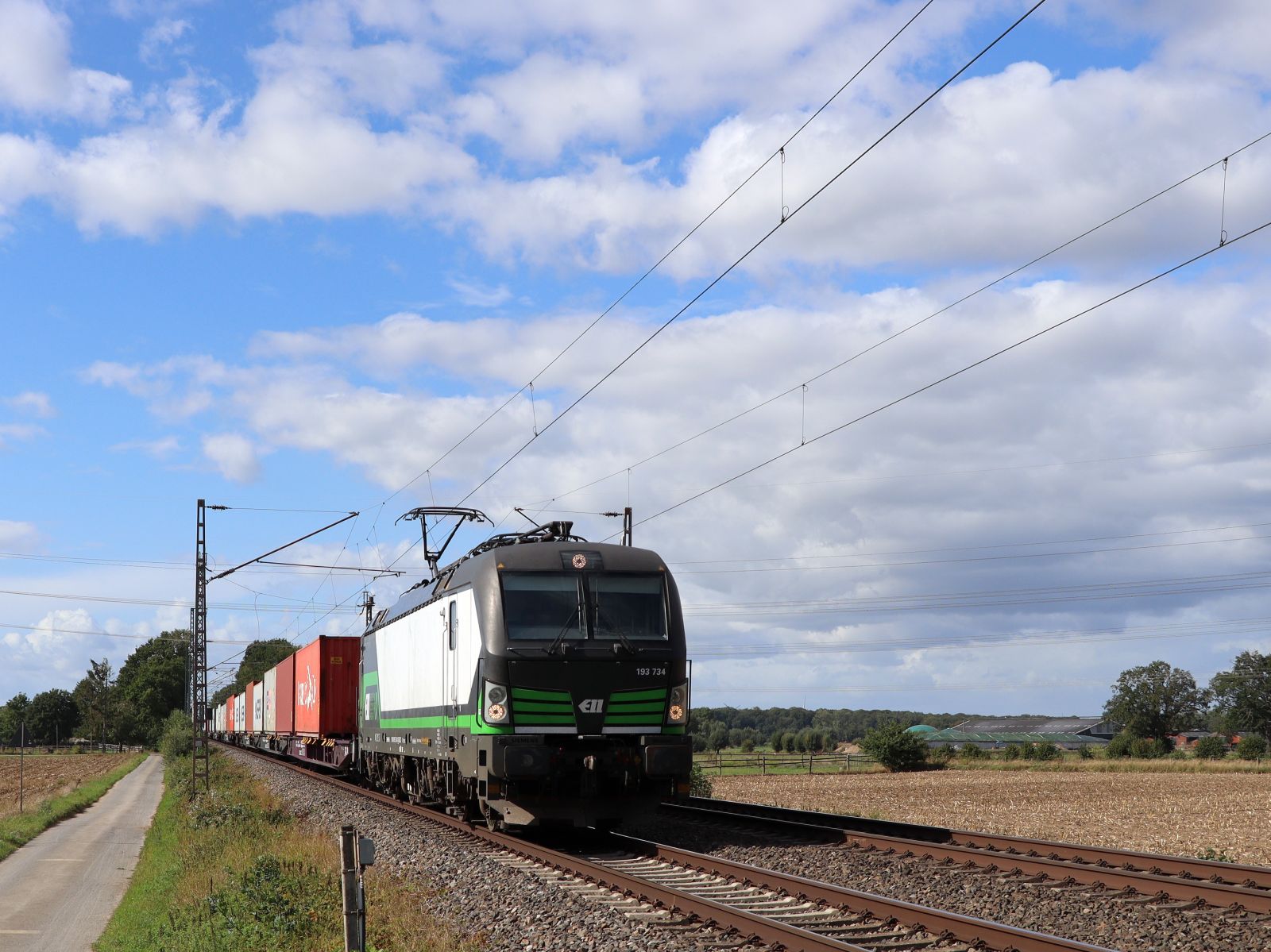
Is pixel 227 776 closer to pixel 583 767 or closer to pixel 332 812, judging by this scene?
pixel 332 812

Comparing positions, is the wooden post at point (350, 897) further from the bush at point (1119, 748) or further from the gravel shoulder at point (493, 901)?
the bush at point (1119, 748)

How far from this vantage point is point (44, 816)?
35.9m

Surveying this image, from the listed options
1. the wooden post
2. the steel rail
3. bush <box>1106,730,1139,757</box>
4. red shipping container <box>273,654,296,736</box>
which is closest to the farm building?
bush <box>1106,730,1139,757</box>

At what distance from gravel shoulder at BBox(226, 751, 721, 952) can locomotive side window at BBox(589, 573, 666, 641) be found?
329 centimetres

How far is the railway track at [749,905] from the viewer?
9.92 metres

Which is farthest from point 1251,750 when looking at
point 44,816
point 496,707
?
point 496,707

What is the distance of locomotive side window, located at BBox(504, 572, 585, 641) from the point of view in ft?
53.9

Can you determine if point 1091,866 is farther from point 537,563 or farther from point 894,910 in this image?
point 537,563

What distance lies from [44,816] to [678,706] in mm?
26446

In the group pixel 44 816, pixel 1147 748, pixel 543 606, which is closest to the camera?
pixel 543 606

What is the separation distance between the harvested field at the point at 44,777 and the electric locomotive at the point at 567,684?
28556 millimetres

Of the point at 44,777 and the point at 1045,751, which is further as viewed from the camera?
the point at 44,777

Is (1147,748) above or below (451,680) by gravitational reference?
below

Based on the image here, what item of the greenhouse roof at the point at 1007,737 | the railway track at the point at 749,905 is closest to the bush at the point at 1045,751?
the greenhouse roof at the point at 1007,737
